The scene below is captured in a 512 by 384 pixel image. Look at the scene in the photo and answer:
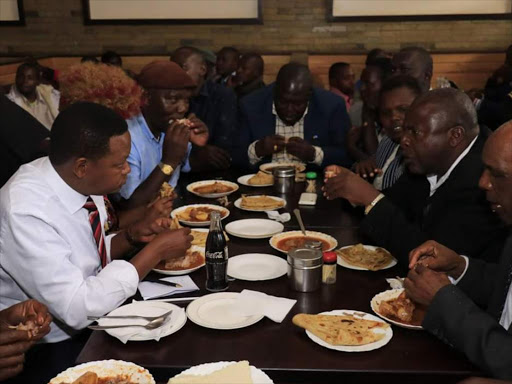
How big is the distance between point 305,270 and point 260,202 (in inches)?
46.7

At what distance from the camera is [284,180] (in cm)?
354

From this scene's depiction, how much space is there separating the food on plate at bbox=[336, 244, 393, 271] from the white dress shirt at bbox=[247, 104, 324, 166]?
187 centimetres

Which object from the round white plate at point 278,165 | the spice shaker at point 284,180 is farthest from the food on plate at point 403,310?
the round white plate at point 278,165

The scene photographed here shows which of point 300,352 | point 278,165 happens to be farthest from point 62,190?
point 278,165

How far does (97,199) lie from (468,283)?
1.65 meters

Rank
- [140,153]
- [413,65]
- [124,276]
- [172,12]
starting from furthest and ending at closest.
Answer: [172,12] → [413,65] → [140,153] → [124,276]

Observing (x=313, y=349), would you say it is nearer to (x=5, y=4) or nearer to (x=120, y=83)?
(x=120, y=83)

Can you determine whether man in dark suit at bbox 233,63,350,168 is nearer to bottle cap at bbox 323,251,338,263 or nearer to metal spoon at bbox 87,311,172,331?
bottle cap at bbox 323,251,338,263

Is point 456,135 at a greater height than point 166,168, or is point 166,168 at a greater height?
point 456,135

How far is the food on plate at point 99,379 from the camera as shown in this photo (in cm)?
149

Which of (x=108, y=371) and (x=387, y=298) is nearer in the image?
(x=108, y=371)

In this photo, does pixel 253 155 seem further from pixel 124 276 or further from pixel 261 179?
pixel 124 276

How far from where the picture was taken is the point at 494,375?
5.18ft

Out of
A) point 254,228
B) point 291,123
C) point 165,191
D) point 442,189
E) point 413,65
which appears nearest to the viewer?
point 442,189
